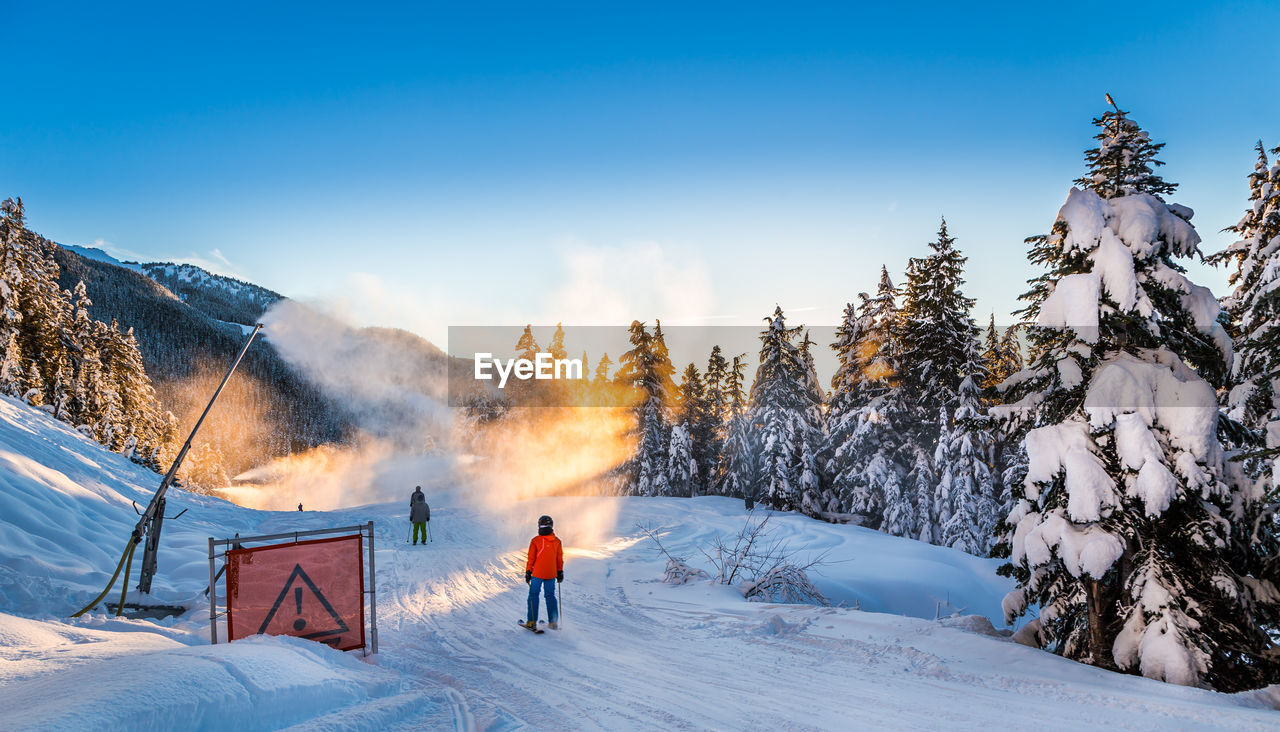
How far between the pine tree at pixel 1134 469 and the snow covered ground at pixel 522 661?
1293 millimetres

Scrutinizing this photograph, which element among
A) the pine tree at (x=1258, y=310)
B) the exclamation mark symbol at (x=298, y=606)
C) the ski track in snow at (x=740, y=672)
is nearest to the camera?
the ski track in snow at (x=740, y=672)

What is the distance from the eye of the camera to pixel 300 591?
6949mm

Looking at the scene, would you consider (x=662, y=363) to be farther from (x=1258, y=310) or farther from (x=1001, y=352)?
(x=1258, y=310)

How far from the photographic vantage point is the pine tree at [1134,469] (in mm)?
7422

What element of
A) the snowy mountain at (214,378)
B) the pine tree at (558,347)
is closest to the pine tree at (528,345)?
the pine tree at (558,347)

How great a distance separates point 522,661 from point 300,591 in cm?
275

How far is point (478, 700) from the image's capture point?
6188mm

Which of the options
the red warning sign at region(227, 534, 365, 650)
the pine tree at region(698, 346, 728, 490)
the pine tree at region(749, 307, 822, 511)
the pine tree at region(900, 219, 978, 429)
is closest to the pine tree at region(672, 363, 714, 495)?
the pine tree at region(698, 346, 728, 490)

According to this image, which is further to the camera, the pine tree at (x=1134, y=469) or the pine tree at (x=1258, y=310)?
the pine tree at (x=1258, y=310)

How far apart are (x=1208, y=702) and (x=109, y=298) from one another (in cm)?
17951

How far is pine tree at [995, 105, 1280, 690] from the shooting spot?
7.42 m

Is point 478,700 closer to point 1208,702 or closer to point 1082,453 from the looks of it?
point 1208,702

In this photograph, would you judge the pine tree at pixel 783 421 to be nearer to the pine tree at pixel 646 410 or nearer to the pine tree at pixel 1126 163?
the pine tree at pixel 646 410

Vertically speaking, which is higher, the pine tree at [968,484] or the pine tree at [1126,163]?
the pine tree at [1126,163]
